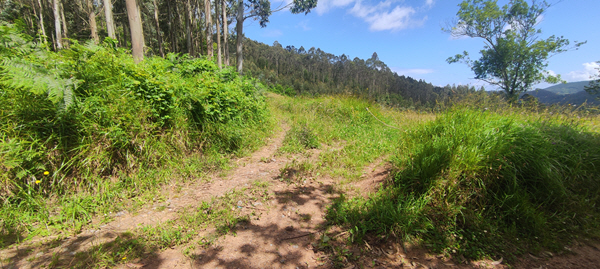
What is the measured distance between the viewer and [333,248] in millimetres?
2252

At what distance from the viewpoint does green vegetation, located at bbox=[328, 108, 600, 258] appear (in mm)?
2350

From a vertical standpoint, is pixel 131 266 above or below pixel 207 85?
below

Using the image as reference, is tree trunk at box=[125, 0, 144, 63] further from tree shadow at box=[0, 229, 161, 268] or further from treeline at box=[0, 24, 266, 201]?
tree shadow at box=[0, 229, 161, 268]

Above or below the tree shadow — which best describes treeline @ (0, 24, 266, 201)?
above

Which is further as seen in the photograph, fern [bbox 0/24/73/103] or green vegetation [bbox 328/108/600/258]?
fern [bbox 0/24/73/103]

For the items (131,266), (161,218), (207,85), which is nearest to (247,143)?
(207,85)

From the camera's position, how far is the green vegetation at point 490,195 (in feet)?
7.71

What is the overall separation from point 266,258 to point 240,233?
470 mm

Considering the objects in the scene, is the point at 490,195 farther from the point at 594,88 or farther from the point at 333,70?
the point at 333,70

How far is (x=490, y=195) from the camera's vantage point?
2.66m

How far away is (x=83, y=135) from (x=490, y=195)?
5.13 metres

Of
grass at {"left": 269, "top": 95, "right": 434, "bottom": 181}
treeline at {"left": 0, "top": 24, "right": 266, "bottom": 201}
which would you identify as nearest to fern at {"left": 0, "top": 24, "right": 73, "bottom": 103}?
treeline at {"left": 0, "top": 24, "right": 266, "bottom": 201}

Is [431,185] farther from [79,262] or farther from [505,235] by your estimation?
[79,262]

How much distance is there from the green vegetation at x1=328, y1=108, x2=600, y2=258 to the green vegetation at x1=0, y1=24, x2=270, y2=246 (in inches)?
107
